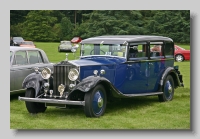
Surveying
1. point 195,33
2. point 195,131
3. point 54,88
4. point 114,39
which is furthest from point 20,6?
point 195,131

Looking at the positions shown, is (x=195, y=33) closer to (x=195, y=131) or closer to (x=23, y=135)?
(x=195, y=131)

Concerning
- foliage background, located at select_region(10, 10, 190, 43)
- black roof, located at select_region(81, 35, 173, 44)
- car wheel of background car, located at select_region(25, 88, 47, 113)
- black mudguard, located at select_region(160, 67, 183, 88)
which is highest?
foliage background, located at select_region(10, 10, 190, 43)

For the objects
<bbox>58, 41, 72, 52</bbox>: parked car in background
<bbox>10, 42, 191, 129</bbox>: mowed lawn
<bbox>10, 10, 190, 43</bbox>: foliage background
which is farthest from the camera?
<bbox>58, 41, 72, 52</bbox>: parked car in background

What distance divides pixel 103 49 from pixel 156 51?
1.46 metres

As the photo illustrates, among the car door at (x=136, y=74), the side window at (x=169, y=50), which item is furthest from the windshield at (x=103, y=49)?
the side window at (x=169, y=50)

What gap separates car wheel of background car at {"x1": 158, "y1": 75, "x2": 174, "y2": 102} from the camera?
36.7 feet

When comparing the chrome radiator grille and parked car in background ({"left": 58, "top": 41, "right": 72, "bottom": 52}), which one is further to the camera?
parked car in background ({"left": 58, "top": 41, "right": 72, "bottom": 52})

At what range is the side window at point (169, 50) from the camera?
37.8 feet

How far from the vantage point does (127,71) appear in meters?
10.2

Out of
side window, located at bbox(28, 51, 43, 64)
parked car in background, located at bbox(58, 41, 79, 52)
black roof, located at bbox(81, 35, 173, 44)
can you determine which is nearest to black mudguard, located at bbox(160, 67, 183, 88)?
black roof, located at bbox(81, 35, 173, 44)

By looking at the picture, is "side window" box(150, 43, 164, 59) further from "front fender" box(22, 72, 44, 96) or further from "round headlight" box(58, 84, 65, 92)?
"front fender" box(22, 72, 44, 96)

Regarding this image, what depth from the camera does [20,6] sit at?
8.75 m

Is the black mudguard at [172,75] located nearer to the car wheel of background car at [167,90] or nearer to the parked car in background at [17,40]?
the car wheel of background car at [167,90]

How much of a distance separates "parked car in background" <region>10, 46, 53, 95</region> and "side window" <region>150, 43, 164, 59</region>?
276 centimetres
